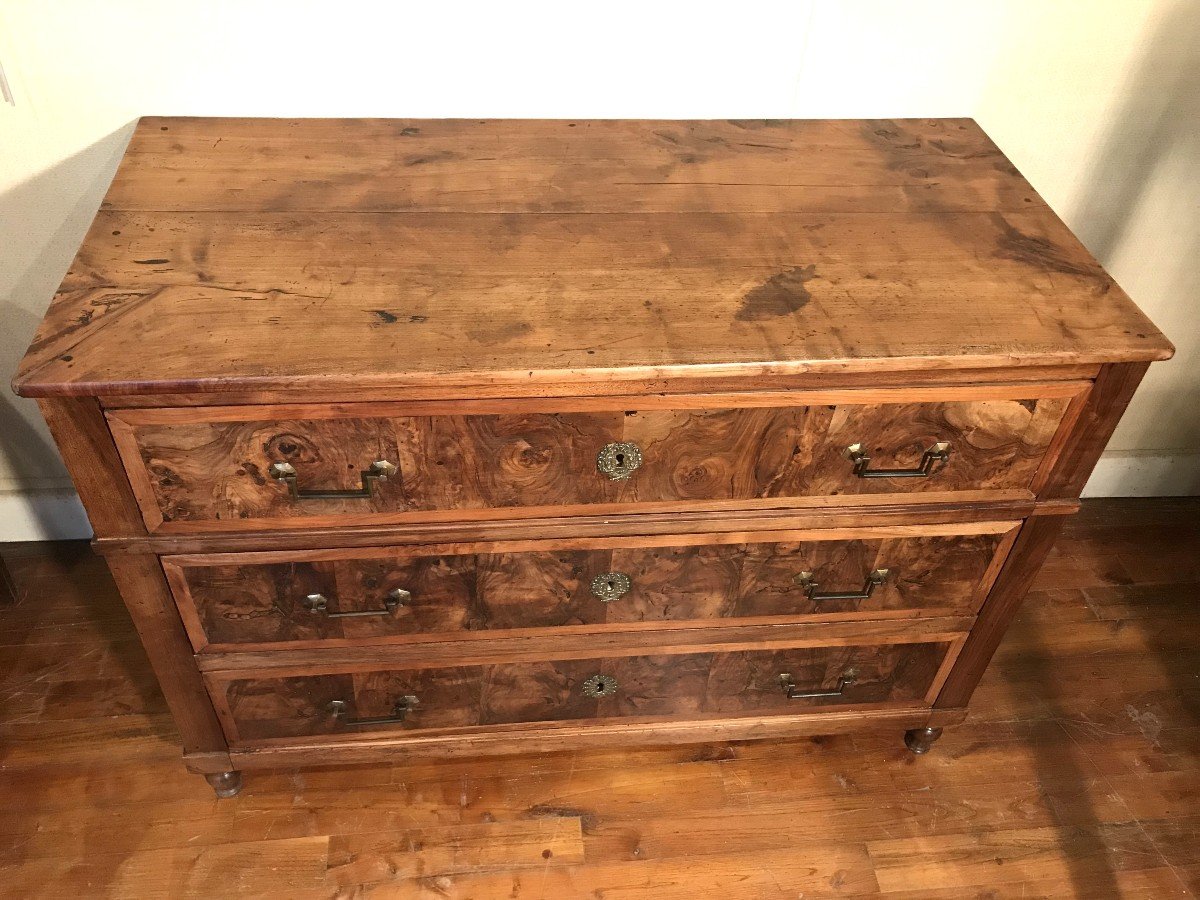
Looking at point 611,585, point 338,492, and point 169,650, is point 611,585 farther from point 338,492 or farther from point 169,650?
point 169,650

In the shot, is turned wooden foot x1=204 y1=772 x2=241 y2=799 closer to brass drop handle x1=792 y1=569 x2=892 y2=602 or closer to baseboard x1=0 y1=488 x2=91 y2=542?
baseboard x1=0 y1=488 x2=91 y2=542

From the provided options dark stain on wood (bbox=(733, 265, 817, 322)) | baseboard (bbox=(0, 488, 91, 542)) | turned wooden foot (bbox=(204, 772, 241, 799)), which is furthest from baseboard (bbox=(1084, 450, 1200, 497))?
baseboard (bbox=(0, 488, 91, 542))

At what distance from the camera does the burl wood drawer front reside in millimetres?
1224

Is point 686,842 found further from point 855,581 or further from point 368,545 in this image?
point 368,545

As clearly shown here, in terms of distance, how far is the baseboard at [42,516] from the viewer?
1.85 metres

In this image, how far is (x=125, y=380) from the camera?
992 millimetres

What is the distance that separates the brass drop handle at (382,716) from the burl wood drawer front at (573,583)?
0.14 metres

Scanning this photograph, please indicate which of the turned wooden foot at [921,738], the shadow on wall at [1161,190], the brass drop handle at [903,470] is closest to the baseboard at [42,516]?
the brass drop handle at [903,470]

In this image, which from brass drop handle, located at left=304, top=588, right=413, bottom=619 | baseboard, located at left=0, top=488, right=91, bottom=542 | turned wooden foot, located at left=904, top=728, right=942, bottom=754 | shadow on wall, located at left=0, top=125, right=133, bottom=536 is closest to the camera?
brass drop handle, located at left=304, top=588, right=413, bottom=619

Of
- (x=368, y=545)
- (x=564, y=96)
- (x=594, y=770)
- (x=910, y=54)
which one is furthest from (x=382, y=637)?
(x=910, y=54)

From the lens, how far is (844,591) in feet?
4.44

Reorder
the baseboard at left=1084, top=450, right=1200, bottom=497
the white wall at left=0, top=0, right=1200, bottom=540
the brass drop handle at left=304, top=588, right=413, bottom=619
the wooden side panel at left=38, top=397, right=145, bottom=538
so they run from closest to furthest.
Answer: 1. the wooden side panel at left=38, top=397, right=145, bottom=538
2. the brass drop handle at left=304, top=588, right=413, bottom=619
3. the white wall at left=0, top=0, right=1200, bottom=540
4. the baseboard at left=1084, top=450, right=1200, bottom=497

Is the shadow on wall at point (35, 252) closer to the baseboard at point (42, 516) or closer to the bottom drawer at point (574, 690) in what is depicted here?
the baseboard at point (42, 516)

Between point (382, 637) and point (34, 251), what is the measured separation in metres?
0.87
